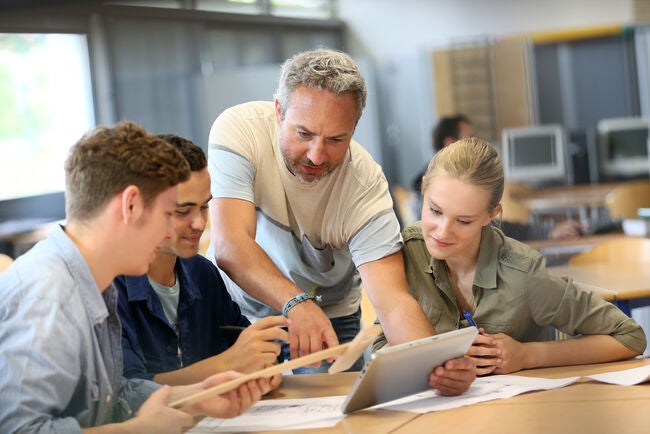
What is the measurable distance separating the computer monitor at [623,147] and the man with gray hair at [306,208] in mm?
5248

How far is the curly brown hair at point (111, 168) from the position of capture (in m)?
1.10

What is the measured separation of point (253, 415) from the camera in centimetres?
132

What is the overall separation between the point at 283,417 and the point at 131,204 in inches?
16.4

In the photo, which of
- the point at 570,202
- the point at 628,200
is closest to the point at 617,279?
the point at 628,200

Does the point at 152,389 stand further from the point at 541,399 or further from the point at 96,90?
the point at 96,90

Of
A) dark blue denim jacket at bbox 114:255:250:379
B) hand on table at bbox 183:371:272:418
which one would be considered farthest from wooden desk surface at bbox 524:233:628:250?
hand on table at bbox 183:371:272:418

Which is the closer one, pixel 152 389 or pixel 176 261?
pixel 152 389

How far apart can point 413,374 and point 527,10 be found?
6.34 m

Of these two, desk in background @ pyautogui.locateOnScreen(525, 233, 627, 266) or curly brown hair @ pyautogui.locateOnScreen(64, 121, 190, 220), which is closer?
curly brown hair @ pyautogui.locateOnScreen(64, 121, 190, 220)

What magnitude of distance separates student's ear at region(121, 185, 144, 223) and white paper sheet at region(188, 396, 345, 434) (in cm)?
34

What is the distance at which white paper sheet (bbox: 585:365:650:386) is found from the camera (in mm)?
1364

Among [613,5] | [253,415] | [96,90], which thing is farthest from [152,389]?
[613,5]

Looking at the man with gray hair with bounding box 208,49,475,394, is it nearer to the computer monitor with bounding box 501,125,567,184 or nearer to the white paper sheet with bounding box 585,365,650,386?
the white paper sheet with bounding box 585,365,650,386

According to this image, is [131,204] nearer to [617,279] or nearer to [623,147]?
[617,279]
